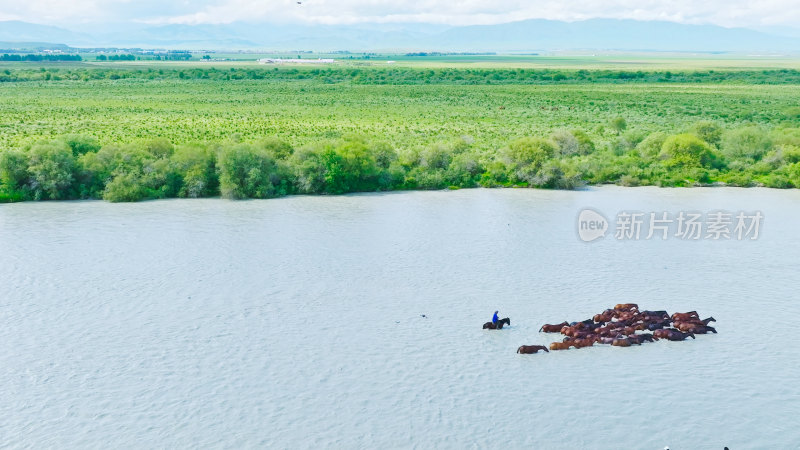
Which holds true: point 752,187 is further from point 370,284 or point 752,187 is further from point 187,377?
point 187,377

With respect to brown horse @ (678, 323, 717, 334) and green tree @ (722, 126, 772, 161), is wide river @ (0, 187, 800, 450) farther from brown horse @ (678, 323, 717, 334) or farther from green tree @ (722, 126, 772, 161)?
green tree @ (722, 126, 772, 161)

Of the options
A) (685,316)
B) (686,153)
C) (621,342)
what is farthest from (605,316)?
(686,153)

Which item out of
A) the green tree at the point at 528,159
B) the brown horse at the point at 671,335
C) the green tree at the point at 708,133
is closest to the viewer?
the brown horse at the point at 671,335

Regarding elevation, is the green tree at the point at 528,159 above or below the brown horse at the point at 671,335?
above

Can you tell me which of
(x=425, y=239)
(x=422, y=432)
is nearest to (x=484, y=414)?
(x=422, y=432)

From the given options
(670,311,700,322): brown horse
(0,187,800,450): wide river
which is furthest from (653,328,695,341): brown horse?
(670,311,700,322): brown horse

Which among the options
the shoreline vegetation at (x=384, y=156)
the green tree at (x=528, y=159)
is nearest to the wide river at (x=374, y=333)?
the shoreline vegetation at (x=384, y=156)

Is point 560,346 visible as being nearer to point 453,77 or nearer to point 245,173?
point 245,173
